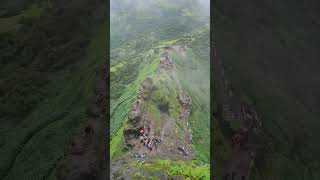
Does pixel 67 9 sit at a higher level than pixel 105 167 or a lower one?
higher

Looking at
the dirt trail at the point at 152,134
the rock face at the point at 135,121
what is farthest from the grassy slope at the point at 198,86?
the rock face at the point at 135,121

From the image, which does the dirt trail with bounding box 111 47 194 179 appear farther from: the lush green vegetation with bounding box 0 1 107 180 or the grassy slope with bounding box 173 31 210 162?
the lush green vegetation with bounding box 0 1 107 180
